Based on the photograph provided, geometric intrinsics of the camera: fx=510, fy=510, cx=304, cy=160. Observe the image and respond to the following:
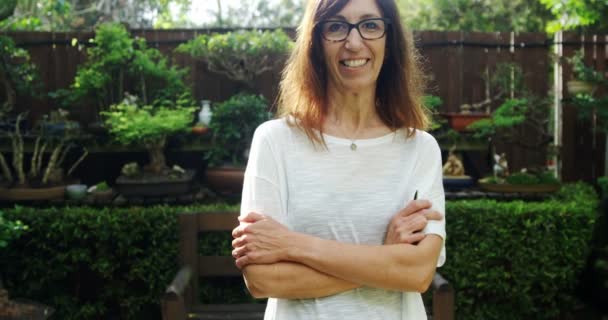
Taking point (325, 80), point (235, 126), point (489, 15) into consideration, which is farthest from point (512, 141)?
point (489, 15)

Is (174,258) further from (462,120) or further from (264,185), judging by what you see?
(462,120)

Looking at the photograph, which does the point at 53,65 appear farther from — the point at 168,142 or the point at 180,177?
the point at 180,177

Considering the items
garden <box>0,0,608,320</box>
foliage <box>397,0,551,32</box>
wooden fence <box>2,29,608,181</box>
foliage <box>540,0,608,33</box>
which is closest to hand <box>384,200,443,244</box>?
garden <box>0,0,608,320</box>

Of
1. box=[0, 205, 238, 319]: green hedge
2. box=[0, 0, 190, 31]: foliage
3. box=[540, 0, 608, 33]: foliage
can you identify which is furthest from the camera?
box=[0, 0, 190, 31]: foliage

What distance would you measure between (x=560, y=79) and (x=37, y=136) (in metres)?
4.55

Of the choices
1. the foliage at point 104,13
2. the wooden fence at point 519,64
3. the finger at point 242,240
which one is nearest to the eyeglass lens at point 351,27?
the finger at point 242,240

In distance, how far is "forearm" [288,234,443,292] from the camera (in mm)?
1182

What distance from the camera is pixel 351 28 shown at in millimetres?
1282

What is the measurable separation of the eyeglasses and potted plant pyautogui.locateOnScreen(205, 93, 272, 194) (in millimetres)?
2419

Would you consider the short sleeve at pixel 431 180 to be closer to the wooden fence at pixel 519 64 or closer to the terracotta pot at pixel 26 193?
the terracotta pot at pixel 26 193

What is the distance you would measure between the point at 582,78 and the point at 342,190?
3929mm

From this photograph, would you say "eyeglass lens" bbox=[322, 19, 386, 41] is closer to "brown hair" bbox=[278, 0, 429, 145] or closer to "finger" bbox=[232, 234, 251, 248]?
"brown hair" bbox=[278, 0, 429, 145]

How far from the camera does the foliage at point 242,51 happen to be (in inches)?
158

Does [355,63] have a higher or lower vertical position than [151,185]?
higher
